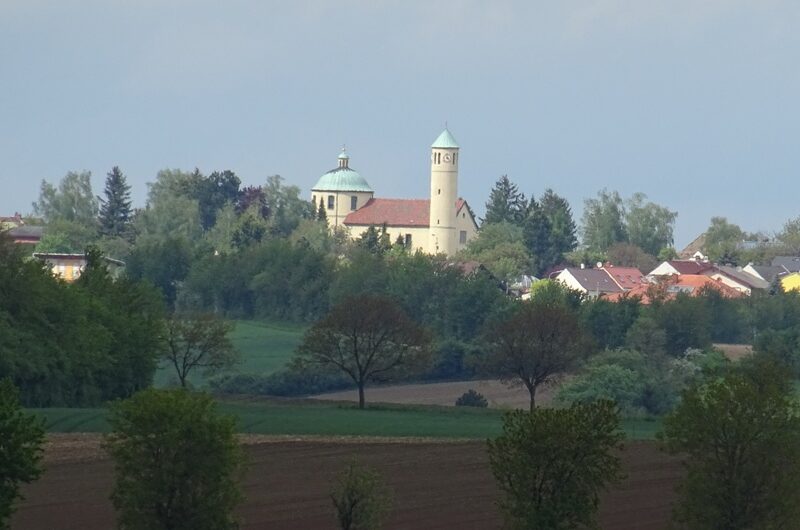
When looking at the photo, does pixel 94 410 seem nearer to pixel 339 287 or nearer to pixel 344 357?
pixel 344 357

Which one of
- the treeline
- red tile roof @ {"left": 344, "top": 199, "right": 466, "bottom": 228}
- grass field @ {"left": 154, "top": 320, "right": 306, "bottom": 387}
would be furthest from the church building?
the treeline

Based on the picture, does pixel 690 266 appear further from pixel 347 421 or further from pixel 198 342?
pixel 347 421

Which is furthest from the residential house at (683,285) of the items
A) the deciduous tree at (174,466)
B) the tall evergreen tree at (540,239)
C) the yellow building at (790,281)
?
the deciduous tree at (174,466)

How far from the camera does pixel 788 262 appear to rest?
18500 centimetres

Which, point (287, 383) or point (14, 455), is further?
point (287, 383)

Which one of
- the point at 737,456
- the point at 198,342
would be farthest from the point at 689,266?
the point at 737,456

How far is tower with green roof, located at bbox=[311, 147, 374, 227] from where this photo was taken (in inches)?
7712

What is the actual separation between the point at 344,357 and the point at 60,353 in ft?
49.6

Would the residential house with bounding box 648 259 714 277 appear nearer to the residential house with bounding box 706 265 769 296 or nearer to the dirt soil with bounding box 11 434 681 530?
the residential house with bounding box 706 265 769 296

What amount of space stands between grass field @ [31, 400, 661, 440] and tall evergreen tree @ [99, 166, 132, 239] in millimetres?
111988

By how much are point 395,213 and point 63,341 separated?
121 m

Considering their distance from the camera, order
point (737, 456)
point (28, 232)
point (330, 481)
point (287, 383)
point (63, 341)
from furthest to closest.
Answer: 1. point (28, 232)
2. point (287, 383)
3. point (63, 341)
4. point (330, 481)
5. point (737, 456)

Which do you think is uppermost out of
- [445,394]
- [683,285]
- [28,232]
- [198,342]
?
[28,232]

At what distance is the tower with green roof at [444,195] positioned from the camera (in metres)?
187
